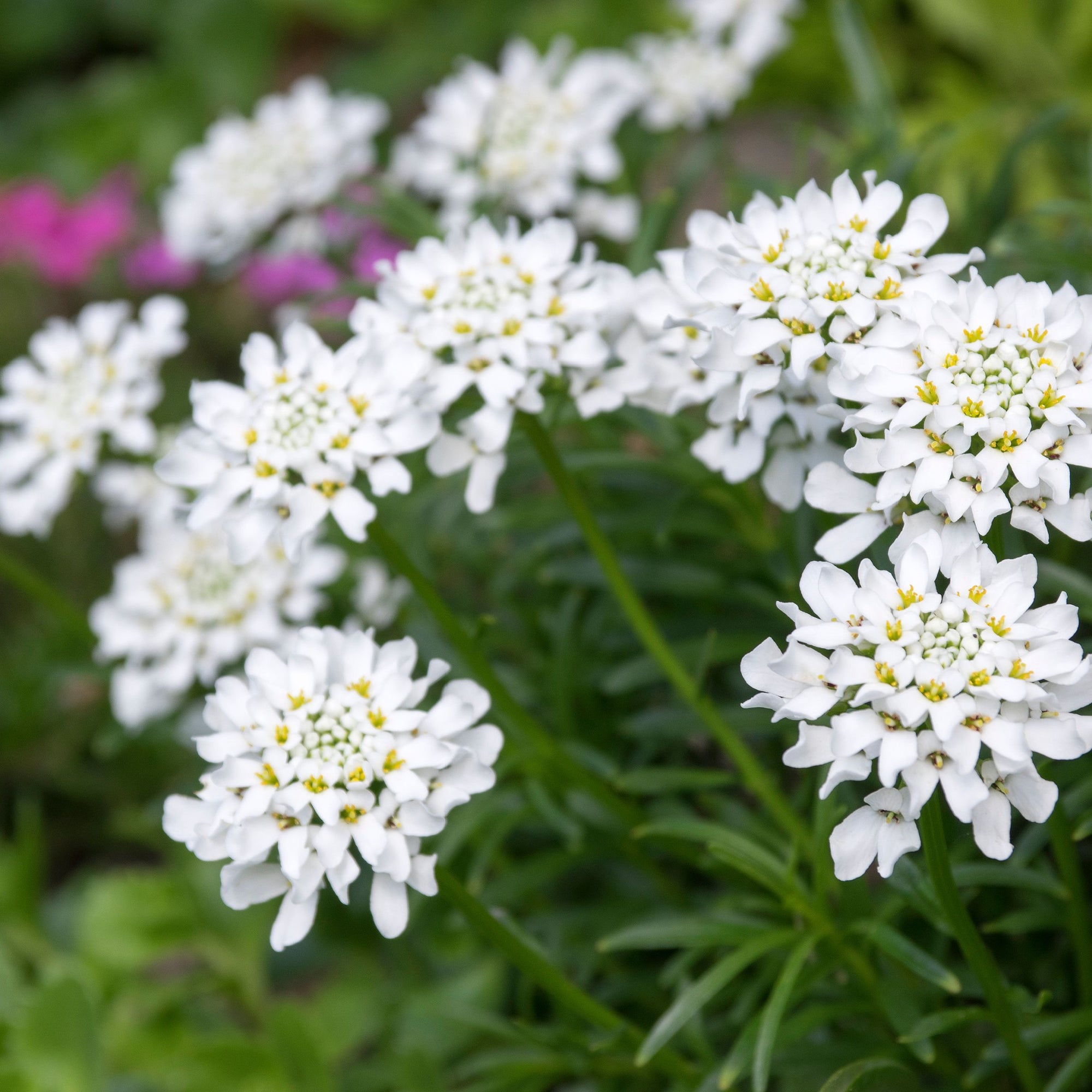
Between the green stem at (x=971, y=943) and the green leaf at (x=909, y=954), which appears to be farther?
the green leaf at (x=909, y=954)

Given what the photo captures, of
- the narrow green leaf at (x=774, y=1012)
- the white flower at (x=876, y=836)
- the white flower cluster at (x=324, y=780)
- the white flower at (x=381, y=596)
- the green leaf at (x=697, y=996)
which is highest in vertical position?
the white flower at (x=381, y=596)

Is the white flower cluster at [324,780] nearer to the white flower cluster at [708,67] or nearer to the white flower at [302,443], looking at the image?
the white flower at [302,443]

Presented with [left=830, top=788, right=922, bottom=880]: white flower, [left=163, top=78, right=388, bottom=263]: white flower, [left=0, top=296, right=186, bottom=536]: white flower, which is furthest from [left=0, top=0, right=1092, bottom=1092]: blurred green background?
[left=163, top=78, right=388, bottom=263]: white flower

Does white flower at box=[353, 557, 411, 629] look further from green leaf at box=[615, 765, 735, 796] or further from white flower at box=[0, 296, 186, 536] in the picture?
green leaf at box=[615, 765, 735, 796]

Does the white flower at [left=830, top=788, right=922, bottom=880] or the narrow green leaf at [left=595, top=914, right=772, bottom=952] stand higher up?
the white flower at [left=830, top=788, right=922, bottom=880]

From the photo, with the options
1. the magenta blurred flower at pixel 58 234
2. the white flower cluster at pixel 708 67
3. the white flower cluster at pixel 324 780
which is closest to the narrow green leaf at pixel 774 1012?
the white flower cluster at pixel 324 780
